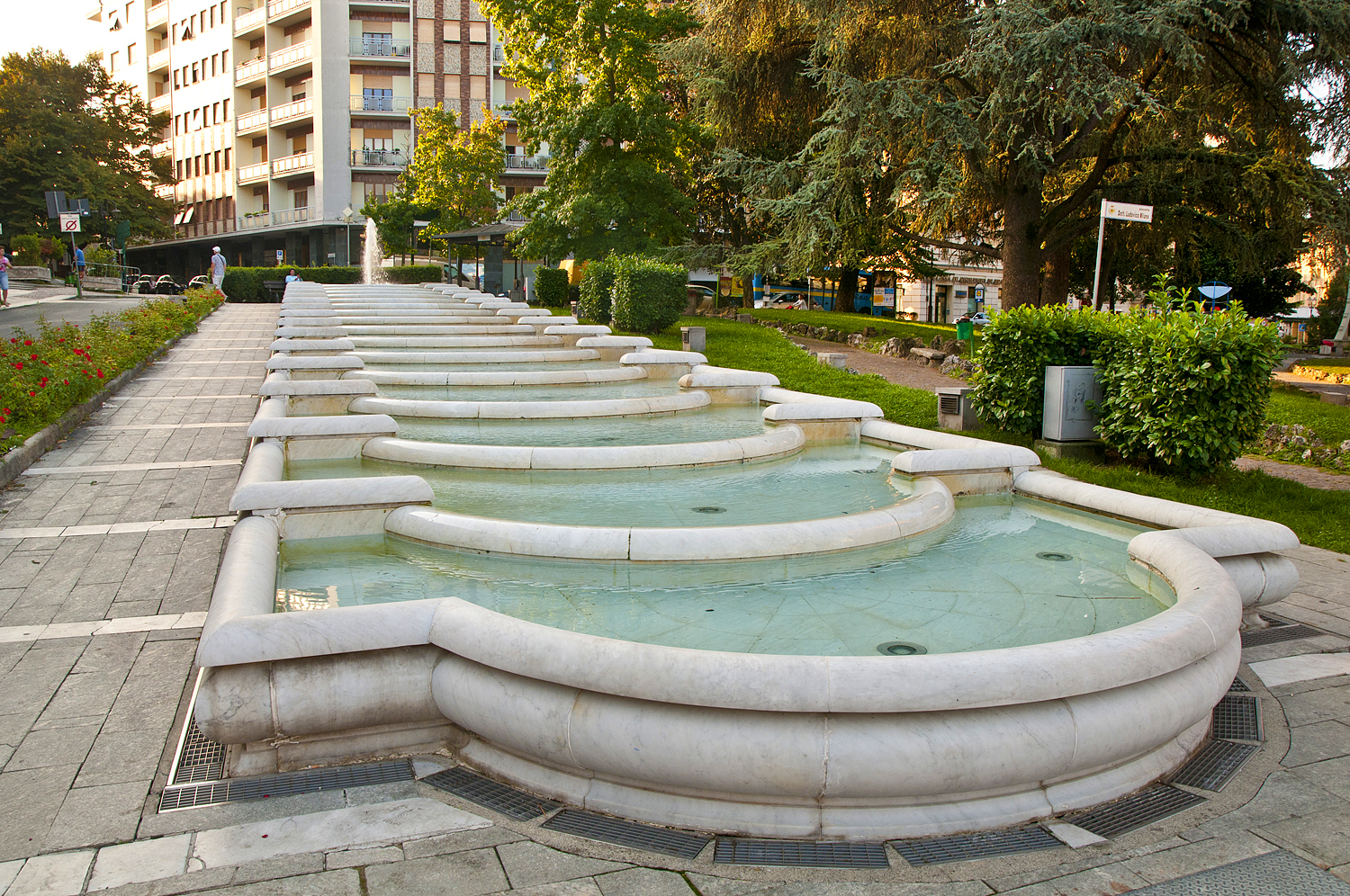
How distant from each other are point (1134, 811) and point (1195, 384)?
16.7 feet

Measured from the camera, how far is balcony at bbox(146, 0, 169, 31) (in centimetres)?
5819

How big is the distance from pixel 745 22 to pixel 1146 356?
15847mm

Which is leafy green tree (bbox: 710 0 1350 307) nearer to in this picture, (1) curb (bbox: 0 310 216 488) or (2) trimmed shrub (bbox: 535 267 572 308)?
(2) trimmed shrub (bbox: 535 267 572 308)

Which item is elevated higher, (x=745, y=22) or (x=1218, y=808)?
(x=745, y=22)

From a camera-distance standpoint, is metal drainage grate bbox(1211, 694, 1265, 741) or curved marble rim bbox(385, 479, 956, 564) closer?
metal drainage grate bbox(1211, 694, 1265, 741)

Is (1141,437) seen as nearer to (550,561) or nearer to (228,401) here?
(550,561)

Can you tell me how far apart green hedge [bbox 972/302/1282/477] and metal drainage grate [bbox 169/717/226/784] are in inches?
275

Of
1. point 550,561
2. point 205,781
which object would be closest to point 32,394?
point 550,561

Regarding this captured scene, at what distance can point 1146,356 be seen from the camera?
7773mm

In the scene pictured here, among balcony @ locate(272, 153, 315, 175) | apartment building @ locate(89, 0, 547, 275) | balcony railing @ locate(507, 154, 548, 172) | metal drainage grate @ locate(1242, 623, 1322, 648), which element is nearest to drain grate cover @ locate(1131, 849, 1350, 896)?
metal drainage grate @ locate(1242, 623, 1322, 648)

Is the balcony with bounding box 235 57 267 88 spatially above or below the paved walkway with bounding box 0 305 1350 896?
above

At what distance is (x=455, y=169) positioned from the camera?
117 ft

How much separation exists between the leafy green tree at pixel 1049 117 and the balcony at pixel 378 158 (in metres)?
33.4

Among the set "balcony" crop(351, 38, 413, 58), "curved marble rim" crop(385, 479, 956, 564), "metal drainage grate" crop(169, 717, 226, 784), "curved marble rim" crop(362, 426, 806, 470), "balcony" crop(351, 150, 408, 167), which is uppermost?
"balcony" crop(351, 38, 413, 58)
